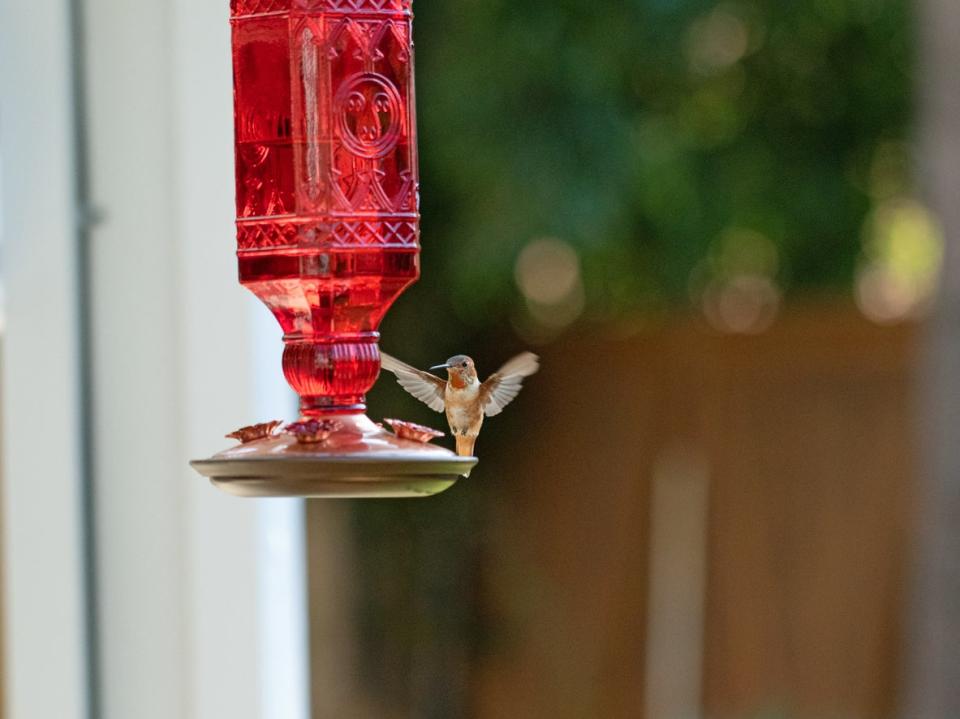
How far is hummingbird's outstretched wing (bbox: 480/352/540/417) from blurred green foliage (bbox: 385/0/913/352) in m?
4.35

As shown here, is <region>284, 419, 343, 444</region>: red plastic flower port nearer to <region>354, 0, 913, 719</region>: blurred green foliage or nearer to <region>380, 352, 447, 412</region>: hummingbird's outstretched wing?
<region>380, 352, 447, 412</region>: hummingbird's outstretched wing

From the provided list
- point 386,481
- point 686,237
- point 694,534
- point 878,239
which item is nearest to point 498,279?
point 686,237

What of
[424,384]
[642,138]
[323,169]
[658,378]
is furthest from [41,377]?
[658,378]

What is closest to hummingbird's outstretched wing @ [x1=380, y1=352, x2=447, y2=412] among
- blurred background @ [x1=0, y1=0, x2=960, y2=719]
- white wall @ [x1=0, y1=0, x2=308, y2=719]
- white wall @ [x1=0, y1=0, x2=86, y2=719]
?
white wall @ [x1=0, y1=0, x2=308, y2=719]

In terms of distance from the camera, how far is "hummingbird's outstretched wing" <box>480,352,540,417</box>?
1.68 metres

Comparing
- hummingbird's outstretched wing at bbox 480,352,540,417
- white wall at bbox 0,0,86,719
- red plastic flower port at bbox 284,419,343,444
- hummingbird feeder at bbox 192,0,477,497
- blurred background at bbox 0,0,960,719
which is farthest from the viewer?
blurred background at bbox 0,0,960,719

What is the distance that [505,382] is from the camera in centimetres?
178

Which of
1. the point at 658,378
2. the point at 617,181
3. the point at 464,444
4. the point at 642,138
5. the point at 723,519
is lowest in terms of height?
the point at 723,519

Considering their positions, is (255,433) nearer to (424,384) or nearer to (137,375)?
(424,384)

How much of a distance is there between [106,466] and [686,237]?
4.51m

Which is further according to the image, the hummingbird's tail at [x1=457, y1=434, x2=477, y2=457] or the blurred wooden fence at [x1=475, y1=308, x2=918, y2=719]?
the blurred wooden fence at [x1=475, y1=308, x2=918, y2=719]

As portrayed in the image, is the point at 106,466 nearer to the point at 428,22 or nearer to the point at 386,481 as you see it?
the point at 386,481

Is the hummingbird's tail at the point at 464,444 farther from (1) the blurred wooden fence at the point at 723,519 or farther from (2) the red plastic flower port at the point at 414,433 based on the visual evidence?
(1) the blurred wooden fence at the point at 723,519

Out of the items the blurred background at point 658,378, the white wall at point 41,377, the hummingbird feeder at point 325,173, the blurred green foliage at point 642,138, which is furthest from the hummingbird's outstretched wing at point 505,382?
the blurred green foliage at point 642,138
